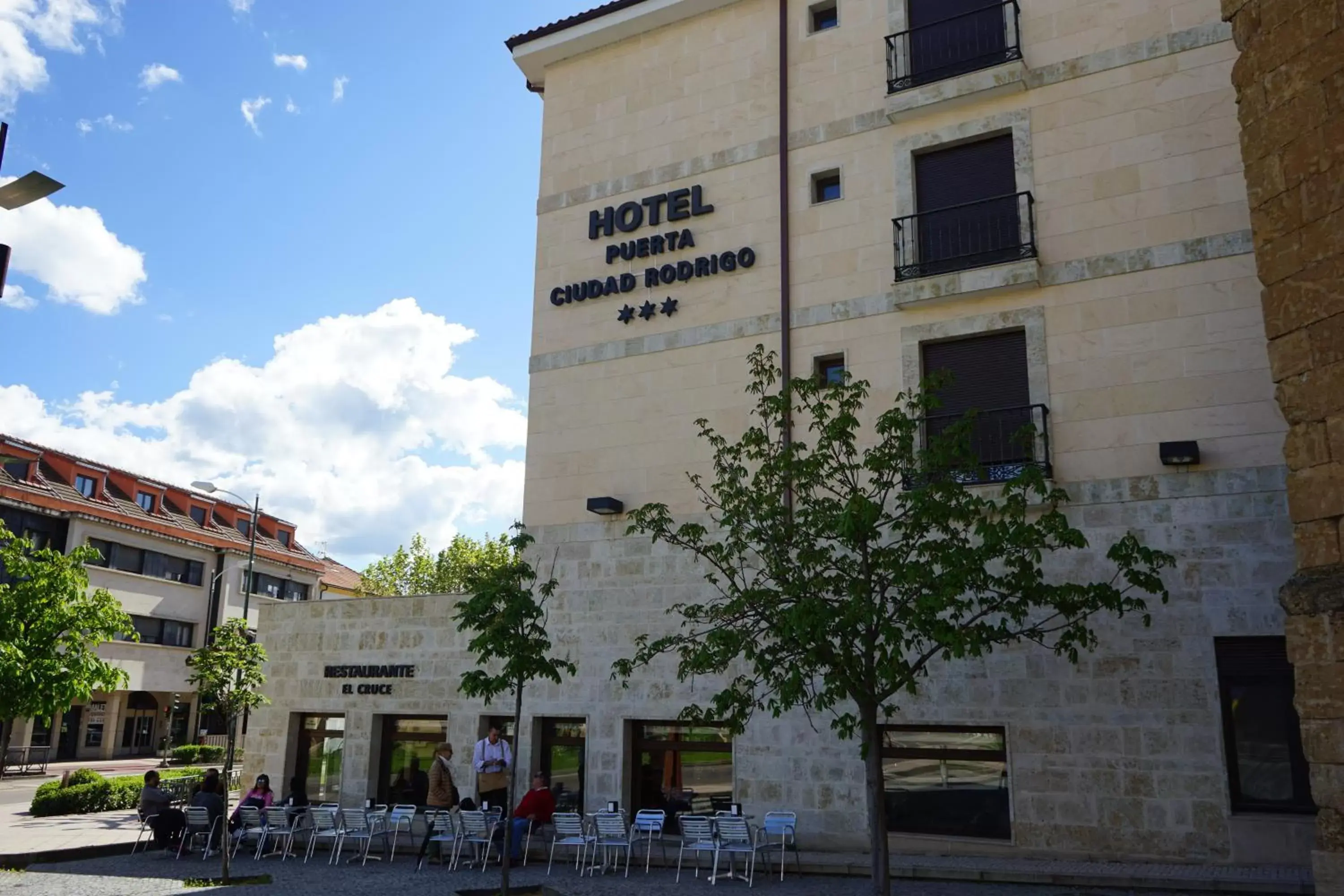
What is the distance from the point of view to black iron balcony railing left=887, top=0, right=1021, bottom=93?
15.7m

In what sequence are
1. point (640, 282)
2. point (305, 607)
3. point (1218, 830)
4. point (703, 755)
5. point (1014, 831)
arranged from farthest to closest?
point (305, 607), point (640, 282), point (703, 755), point (1014, 831), point (1218, 830)

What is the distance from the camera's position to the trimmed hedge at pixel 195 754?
38094 millimetres

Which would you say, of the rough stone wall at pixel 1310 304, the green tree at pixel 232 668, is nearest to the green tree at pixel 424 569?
the green tree at pixel 232 668

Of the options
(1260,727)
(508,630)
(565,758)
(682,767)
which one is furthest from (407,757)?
(1260,727)

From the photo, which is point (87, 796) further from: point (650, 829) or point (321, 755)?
point (650, 829)

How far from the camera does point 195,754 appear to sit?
38469 millimetres

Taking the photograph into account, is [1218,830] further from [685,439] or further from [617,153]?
[617,153]

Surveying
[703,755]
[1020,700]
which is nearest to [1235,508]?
[1020,700]

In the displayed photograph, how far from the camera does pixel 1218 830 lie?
12.5m

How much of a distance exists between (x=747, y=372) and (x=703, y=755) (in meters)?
5.92

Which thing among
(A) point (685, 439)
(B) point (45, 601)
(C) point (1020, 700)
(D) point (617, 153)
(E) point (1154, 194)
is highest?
(D) point (617, 153)

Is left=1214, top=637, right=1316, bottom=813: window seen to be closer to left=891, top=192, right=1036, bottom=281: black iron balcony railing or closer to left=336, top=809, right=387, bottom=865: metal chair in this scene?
left=891, top=192, right=1036, bottom=281: black iron balcony railing

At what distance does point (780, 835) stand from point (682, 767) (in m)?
2.30

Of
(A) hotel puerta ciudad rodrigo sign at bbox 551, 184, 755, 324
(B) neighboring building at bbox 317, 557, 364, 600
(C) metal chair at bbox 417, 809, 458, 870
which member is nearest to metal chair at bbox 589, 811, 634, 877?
(C) metal chair at bbox 417, 809, 458, 870
